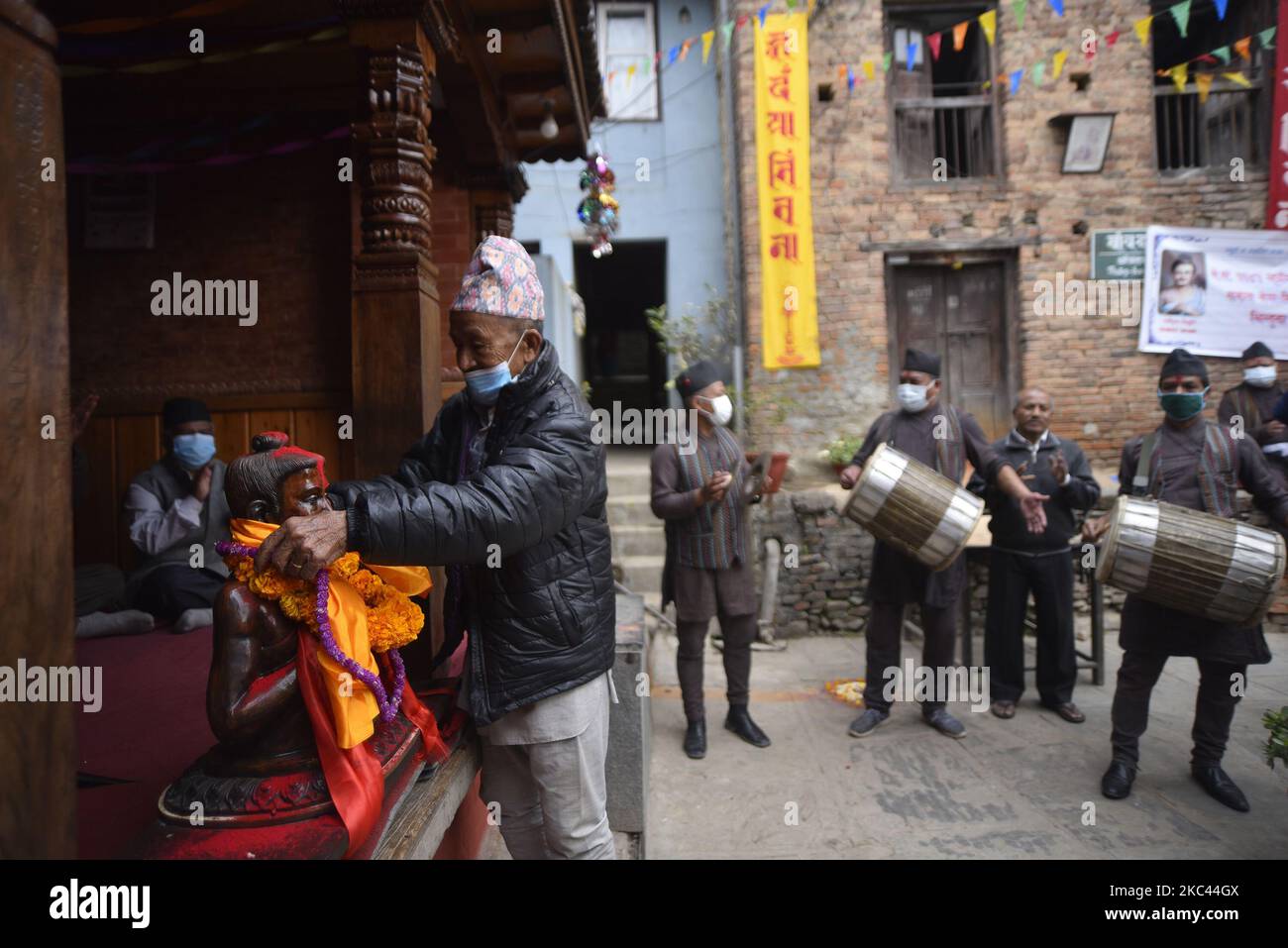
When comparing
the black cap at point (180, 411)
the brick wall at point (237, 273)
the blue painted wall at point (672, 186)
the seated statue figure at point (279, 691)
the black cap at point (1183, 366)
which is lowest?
the seated statue figure at point (279, 691)

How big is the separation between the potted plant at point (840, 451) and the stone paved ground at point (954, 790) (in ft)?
11.3

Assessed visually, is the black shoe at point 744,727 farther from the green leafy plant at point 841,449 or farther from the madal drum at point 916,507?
the green leafy plant at point 841,449

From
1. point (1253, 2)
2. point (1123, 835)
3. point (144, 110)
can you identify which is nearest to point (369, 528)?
point (1123, 835)

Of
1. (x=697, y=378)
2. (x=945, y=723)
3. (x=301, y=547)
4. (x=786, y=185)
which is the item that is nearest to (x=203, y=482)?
(x=697, y=378)

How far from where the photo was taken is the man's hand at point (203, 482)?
4059 mm

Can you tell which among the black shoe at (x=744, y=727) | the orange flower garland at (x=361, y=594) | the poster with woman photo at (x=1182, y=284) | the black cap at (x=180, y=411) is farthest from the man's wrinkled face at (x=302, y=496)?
the poster with woman photo at (x=1182, y=284)

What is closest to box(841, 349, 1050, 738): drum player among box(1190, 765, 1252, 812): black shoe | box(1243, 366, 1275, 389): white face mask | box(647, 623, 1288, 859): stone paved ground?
box(647, 623, 1288, 859): stone paved ground

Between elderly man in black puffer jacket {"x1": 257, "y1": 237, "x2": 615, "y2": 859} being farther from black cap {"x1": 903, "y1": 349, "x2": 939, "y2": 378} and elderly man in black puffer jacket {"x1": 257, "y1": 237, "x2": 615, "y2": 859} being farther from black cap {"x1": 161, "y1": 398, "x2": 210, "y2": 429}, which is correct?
black cap {"x1": 903, "y1": 349, "x2": 939, "y2": 378}

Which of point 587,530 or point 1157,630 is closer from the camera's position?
point 587,530

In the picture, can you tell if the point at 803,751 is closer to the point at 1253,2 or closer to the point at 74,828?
the point at 74,828

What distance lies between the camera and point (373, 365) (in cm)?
269

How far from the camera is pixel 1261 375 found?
6320mm

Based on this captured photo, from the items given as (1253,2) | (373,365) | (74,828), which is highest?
(1253,2)
